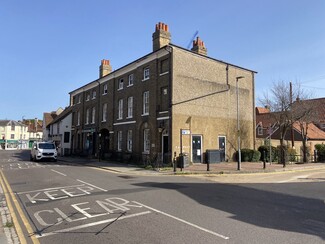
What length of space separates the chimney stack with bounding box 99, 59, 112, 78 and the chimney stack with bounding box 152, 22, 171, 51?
13.7 metres

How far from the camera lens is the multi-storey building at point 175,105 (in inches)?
904

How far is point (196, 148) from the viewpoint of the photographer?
23.7 m

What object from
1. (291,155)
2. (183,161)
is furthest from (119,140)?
(291,155)

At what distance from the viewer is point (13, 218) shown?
285 inches

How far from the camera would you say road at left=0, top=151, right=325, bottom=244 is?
5793 mm

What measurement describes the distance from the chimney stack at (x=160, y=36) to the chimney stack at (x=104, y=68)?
13.7 m

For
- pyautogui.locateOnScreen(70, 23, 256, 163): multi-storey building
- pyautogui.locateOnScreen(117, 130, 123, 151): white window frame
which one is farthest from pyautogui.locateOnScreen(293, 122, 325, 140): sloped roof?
pyautogui.locateOnScreen(117, 130, 123, 151): white window frame

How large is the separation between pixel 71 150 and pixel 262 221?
3901cm

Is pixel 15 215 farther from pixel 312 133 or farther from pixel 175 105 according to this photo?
pixel 312 133

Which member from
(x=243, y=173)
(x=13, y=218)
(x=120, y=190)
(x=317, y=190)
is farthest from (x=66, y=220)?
(x=243, y=173)

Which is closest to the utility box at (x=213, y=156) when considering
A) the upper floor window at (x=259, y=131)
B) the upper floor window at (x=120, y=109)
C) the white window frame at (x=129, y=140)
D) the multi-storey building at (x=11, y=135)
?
the white window frame at (x=129, y=140)

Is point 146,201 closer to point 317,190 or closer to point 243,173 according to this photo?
point 317,190

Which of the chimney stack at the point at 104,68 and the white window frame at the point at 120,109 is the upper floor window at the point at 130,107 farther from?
the chimney stack at the point at 104,68

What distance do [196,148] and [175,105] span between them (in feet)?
13.5
